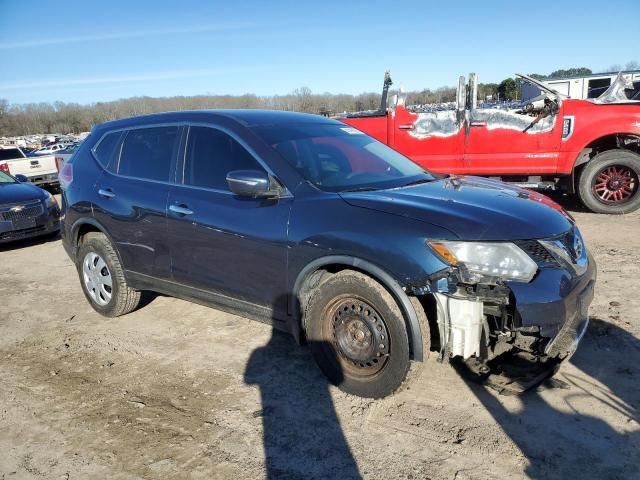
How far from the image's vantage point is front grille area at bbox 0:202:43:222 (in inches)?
311

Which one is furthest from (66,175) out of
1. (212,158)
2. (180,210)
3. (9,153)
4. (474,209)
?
(9,153)

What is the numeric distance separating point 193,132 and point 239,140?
506 mm

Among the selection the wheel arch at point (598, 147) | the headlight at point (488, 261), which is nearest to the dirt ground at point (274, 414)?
the headlight at point (488, 261)

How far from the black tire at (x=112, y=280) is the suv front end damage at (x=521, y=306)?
2.93 meters

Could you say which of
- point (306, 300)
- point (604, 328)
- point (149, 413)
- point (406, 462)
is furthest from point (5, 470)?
point (604, 328)

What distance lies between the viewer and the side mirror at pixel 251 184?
3238mm

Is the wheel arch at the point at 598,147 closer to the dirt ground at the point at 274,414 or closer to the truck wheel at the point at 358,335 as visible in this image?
the dirt ground at the point at 274,414

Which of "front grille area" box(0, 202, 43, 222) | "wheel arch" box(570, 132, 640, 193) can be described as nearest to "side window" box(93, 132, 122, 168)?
"front grille area" box(0, 202, 43, 222)

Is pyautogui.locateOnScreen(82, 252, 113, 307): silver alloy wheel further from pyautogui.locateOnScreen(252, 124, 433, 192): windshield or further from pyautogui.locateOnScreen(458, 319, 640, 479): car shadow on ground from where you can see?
pyautogui.locateOnScreen(458, 319, 640, 479): car shadow on ground

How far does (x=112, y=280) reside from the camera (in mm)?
4605

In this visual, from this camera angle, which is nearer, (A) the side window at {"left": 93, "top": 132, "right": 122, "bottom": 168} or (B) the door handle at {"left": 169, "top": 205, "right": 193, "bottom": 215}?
(B) the door handle at {"left": 169, "top": 205, "right": 193, "bottom": 215}

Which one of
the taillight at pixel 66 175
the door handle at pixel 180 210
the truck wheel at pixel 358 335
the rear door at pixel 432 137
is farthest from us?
the rear door at pixel 432 137

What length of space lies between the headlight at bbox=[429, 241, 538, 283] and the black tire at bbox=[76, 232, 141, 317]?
3052 mm

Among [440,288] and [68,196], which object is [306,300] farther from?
[68,196]
